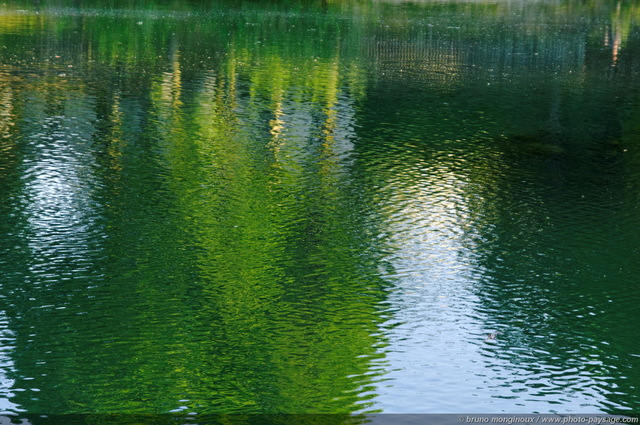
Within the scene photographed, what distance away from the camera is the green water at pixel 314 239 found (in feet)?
36.6

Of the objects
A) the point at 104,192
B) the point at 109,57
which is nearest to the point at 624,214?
the point at 104,192

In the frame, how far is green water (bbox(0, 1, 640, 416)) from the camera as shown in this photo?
11.2 meters

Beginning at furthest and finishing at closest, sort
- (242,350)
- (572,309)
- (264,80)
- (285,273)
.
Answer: (264,80) → (285,273) → (572,309) → (242,350)

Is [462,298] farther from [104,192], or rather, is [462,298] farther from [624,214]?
[104,192]

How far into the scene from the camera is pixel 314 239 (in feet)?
53.7

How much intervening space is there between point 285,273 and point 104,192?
5767 mm

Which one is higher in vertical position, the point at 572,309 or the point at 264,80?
the point at 264,80

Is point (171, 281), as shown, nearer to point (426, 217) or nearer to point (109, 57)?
point (426, 217)

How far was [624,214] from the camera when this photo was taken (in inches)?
722

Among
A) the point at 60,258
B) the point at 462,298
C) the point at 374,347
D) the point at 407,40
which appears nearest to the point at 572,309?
the point at 462,298

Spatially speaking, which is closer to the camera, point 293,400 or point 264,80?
point 293,400

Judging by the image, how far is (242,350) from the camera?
11.9 meters

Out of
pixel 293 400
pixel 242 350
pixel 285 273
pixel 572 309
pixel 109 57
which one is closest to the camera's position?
pixel 293 400

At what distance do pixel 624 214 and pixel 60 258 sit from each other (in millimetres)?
11102
